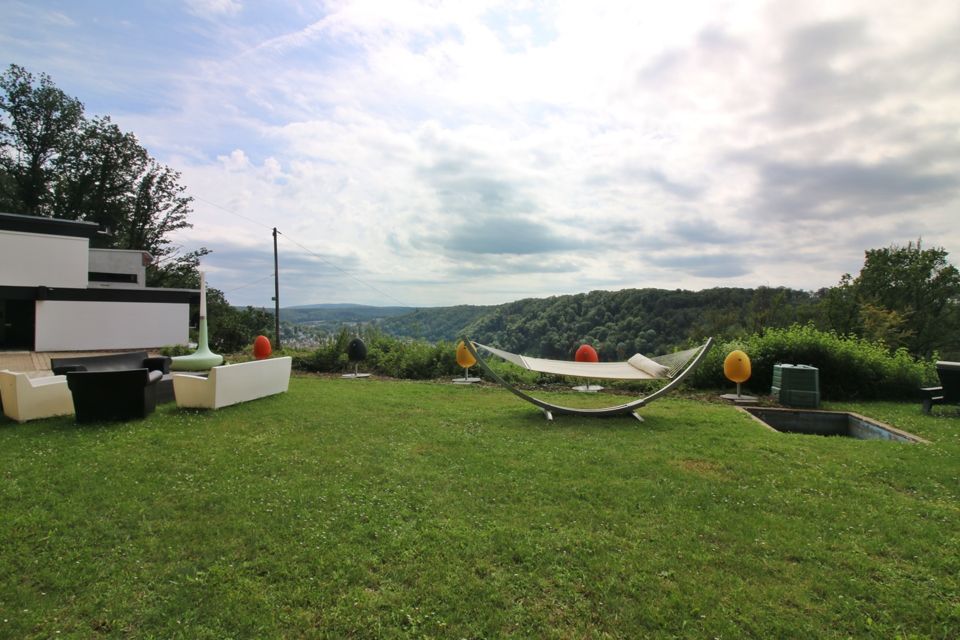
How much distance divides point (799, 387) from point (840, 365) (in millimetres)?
1565

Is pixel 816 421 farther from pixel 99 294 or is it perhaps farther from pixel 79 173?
pixel 79 173

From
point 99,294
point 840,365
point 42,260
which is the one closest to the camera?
point 840,365

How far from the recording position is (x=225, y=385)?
6984mm

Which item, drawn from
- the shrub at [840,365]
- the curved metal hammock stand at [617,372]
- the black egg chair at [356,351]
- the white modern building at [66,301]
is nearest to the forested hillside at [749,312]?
the white modern building at [66,301]

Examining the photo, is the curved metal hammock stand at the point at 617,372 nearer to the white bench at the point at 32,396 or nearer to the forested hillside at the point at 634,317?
the white bench at the point at 32,396

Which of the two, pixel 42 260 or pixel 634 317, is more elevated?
pixel 42 260

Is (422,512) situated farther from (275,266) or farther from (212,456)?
(275,266)

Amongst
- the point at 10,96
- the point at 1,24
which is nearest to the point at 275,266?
the point at 1,24

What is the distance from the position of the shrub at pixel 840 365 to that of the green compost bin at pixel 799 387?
1.18m

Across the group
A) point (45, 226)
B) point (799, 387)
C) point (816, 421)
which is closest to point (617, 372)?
point (816, 421)

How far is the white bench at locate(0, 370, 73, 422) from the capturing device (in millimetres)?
6031

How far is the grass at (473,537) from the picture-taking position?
2348 mm

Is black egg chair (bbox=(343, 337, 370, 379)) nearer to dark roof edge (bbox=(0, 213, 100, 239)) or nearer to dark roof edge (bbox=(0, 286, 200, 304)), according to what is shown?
dark roof edge (bbox=(0, 286, 200, 304))

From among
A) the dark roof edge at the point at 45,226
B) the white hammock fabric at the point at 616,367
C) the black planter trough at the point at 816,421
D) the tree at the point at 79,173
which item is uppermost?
the tree at the point at 79,173
